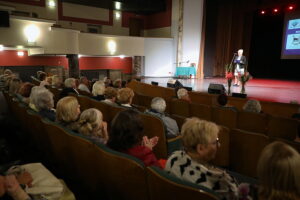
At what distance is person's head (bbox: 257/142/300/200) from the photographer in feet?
3.12

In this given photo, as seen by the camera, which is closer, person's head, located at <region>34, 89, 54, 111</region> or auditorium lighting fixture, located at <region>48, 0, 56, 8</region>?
person's head, located at <region>34, 89, 54, 111</region>

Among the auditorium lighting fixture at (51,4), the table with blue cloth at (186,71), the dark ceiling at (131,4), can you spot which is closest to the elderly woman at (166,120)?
the table with blue cloth at (186,71)

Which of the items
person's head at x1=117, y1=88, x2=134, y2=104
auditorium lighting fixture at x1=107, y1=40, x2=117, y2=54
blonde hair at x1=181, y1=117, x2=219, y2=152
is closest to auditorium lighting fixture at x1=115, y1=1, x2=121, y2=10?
auditorium lighting fixture at x1=107, y1=40, x2=117, y2=54

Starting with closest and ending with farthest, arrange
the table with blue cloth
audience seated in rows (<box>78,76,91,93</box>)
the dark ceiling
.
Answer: audience seated in rows (<box>78,76,91,93</box>), the dark ceiling, the table with blue cloth

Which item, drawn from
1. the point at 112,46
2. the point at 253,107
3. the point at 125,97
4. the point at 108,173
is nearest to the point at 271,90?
the point at 253,107

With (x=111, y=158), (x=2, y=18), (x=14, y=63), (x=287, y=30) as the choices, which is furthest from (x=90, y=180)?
(x=287, y=30)

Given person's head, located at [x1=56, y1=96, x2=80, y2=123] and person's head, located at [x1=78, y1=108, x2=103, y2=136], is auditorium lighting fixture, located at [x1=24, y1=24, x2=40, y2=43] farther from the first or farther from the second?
person's head, located at [x1=78, y1=108, x2=103, y2=136]

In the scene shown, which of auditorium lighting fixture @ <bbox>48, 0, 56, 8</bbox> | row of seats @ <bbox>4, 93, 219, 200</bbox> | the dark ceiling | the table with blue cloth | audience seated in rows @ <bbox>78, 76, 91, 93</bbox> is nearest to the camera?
row of seats @ <bbox>4, 93, 219, 200</bbox>

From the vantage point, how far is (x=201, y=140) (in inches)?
53.1

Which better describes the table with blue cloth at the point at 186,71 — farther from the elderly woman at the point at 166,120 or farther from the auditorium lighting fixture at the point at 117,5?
the elderly woman at the point at 166,120

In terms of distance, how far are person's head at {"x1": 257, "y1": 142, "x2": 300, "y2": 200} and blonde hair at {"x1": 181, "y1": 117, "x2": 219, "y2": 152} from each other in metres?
0.39

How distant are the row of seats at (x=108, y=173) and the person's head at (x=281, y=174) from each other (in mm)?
220

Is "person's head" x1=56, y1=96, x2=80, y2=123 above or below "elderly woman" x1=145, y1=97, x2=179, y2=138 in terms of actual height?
above

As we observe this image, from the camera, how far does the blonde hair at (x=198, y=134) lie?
1.35 meters
